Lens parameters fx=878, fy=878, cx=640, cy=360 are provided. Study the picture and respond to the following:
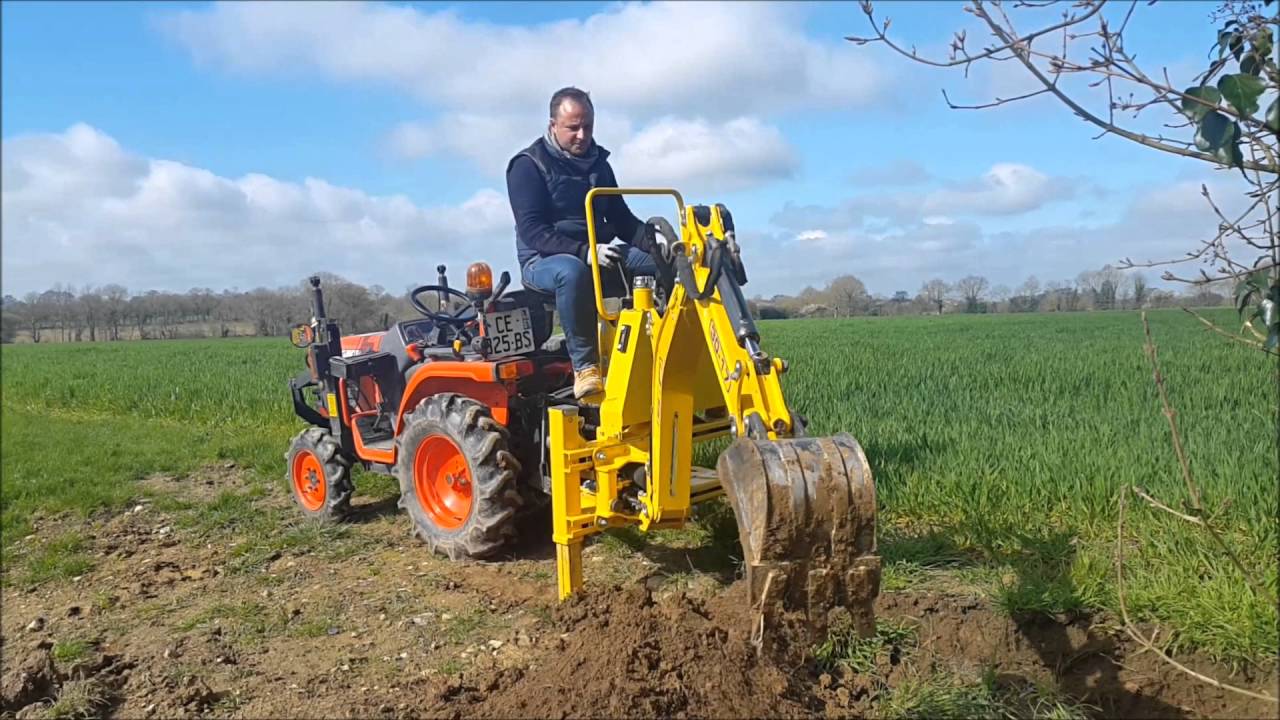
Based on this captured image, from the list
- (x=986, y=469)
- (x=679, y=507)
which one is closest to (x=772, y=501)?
(x=679, y=507)

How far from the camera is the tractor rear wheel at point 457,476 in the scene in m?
5.35

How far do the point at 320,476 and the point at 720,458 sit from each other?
15.2 ft

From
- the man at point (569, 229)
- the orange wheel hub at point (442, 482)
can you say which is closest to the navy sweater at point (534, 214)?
the man at point (569, 229)

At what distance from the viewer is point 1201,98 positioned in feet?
7.23

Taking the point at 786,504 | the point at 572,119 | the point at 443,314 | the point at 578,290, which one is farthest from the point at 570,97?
the point at 786,504

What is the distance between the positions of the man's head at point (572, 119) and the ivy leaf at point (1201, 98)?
3442 mm

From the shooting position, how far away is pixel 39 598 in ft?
18.3

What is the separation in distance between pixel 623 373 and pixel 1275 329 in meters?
2.81

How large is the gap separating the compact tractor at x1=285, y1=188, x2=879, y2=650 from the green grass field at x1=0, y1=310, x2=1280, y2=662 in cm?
129

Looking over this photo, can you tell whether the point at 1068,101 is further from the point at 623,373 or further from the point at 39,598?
the point at 39,598

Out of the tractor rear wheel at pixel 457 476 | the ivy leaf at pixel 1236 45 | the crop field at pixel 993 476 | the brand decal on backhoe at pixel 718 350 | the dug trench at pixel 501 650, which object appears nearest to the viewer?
the ivy leaf at pixel 1236 45

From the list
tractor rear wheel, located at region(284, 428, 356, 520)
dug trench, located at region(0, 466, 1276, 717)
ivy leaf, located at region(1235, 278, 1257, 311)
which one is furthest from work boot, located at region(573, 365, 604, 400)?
ivy leaf, located at region(1235, 278, 1257, 311)

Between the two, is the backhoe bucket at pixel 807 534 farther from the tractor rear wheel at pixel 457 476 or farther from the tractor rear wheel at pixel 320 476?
the tractor rear wheel at pixel 320 476

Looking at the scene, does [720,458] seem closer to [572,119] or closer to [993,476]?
[572,119]
